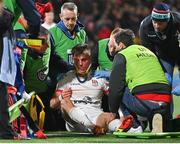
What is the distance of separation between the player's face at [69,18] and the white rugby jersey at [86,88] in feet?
3.75

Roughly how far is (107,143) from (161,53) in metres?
3.14

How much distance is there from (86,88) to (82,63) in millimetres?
288

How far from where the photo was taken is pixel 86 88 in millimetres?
9664

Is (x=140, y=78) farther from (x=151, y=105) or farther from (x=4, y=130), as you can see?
(x=4, y=130)

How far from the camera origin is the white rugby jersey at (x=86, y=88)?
9641 mm

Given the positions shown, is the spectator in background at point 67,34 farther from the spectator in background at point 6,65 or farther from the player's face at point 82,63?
the spectator in background at point 6,65

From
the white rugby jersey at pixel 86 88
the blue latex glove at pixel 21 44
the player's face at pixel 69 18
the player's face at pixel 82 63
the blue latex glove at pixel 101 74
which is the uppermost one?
the player's face at pixel 69 18

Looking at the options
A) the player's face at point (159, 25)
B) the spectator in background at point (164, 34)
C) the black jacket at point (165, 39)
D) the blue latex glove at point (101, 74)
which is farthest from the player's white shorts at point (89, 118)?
the black jacket at point (165, 39)

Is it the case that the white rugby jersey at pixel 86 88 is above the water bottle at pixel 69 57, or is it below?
below

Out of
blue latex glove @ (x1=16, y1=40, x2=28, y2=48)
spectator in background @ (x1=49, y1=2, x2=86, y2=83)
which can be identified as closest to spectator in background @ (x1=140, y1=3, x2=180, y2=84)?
spectator in background @ (x1=49, y1=2, x2=86, y2=83)

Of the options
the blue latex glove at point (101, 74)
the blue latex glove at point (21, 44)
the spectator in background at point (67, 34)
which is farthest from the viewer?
the spectator in background at point (67, 34)

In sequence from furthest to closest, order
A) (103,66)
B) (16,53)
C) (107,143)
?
1. (103,66)
2. (16,53)
3. (107,143)

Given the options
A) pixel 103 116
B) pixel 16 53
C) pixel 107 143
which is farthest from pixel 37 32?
pixel 107 143

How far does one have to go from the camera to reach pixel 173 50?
11023 mm
